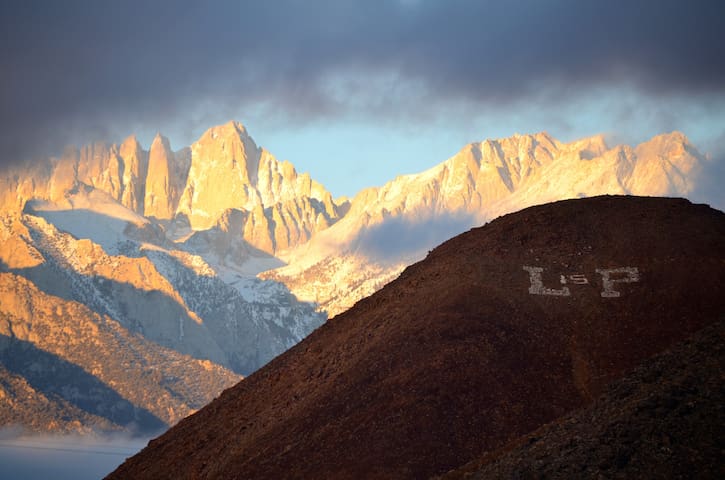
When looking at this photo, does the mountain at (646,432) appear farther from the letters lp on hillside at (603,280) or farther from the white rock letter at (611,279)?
the letters lp on hillside at (603,280)

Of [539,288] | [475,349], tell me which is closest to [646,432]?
[475,349]

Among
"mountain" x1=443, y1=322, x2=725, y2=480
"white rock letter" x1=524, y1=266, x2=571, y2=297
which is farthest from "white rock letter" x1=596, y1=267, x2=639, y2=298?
"mountain" x1=443, y1=322, x2=725, y2=480

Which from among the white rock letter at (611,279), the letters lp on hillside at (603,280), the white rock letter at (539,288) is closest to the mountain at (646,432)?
the white rock letter at (611,279)

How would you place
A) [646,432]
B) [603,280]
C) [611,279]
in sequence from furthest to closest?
[603,280] → [611,279] → [646,432]

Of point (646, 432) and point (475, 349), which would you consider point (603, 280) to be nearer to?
point (475, 349)

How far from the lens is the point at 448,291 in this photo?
71.5 m

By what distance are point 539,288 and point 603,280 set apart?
4.58m

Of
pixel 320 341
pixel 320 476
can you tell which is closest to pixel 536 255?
pixel 320 341

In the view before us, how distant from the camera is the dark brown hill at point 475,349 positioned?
57.3 metres

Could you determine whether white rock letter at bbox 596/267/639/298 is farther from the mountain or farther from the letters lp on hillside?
the mountain

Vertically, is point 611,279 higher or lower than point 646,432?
higher

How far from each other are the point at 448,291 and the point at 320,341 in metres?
13.2

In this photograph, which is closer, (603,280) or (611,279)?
(611,279)

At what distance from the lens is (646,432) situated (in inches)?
1446
